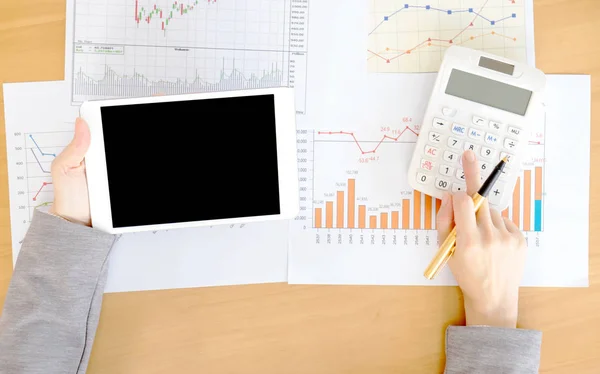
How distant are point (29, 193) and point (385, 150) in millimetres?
435

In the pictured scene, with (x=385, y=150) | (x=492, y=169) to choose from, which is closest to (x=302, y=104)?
(x=385, y=150)

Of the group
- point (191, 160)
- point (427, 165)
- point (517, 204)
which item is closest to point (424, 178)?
point (427, 165)

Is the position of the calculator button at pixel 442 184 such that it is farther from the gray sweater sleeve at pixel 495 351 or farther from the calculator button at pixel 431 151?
the gray sweater sleeve at pixel 495 351

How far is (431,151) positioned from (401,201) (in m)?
0.07

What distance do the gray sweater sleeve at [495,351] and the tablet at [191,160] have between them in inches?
9.6

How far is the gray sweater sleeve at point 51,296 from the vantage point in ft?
1.81

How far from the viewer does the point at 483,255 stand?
565 millimetres

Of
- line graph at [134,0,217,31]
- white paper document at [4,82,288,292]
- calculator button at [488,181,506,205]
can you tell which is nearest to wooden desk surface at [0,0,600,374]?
white paper document at [4,82,288,292]

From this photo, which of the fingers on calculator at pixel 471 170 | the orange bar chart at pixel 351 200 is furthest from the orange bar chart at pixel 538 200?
the orange bar chart at pixel 351 200

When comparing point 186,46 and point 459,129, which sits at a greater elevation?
point 186,46

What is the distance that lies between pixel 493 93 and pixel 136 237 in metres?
0.45

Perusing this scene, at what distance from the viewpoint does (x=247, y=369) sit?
615 millimetres

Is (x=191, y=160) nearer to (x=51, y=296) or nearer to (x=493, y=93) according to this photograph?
(x=51, y=296)

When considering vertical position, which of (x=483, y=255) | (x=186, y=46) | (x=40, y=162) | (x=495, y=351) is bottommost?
(x=495, y=351)
